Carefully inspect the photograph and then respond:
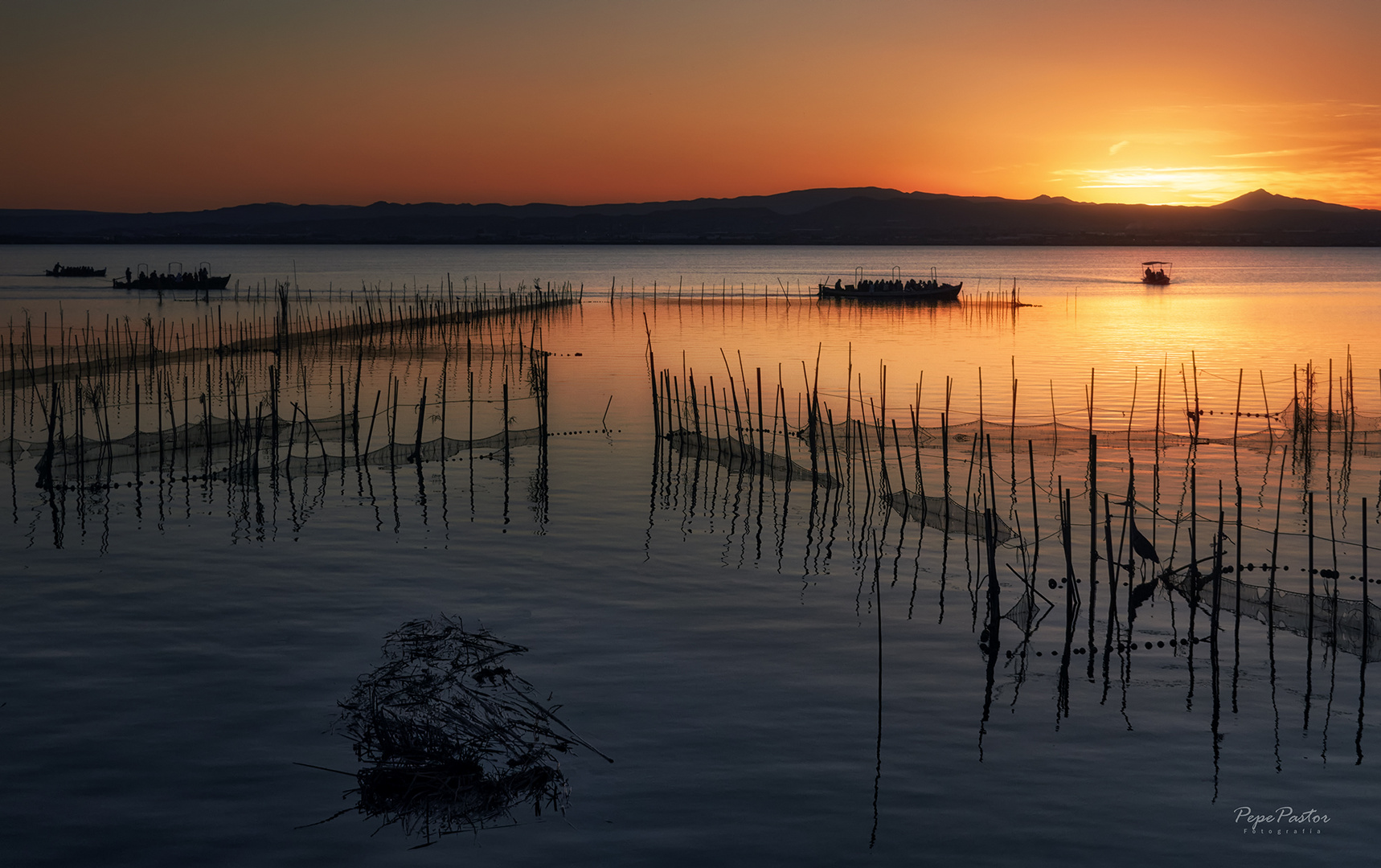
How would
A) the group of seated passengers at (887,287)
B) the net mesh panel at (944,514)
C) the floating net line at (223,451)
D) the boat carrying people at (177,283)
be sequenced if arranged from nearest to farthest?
the net mesh panel at (944,514) < the floating net line at (223,451) < the group of seated passengers at (887,287) < the boat carrying people at (177,283)

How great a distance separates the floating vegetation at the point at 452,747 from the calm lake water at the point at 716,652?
14 centimetres

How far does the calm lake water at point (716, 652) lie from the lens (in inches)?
236

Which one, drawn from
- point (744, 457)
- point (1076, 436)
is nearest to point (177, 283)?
point (744, 457)

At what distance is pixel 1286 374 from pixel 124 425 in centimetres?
2757

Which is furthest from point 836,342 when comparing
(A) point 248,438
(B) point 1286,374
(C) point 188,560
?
(C) point 188,560

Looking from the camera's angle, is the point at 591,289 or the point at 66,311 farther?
the point at 591,289

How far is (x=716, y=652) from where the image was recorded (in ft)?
27.8

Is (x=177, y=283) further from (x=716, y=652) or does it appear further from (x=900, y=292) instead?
(x=716, y=652)

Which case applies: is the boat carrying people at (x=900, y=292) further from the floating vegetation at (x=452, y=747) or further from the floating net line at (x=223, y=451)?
the floating vegetation at (x=452, y=747)

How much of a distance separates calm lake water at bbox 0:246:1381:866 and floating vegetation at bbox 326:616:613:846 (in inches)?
5.7

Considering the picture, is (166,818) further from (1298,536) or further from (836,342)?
(836,342)

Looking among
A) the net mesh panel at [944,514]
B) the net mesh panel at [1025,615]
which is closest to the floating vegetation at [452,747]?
the net mesh panel at [1025,615]

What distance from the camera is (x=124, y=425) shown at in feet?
61.7

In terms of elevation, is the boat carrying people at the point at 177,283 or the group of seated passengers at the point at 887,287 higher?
the boat carrying people at the point at 177,283
